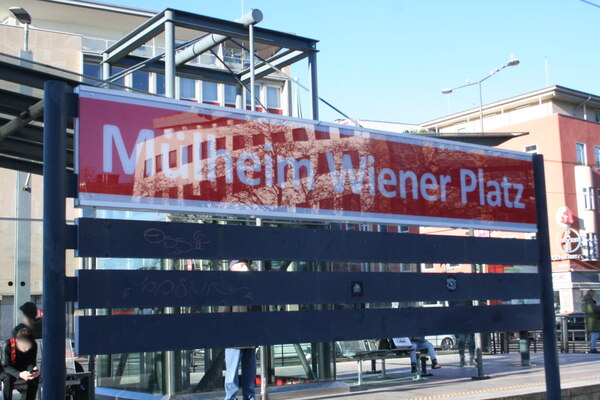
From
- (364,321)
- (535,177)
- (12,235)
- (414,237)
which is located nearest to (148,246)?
(364,321)

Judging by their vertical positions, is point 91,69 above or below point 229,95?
above

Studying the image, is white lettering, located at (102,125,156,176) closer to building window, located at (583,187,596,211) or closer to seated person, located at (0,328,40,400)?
seated person, located at (0,328,40,400)

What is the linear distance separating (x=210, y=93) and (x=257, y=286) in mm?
43567

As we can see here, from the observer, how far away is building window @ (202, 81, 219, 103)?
48.1m

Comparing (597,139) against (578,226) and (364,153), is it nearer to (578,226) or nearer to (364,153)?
(578,226)

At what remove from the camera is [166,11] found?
9633 mm

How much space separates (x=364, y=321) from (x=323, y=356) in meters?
4.67

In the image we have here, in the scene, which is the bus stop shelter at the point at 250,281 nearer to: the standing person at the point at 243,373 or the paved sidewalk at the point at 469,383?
the standing person at the point at 243,373

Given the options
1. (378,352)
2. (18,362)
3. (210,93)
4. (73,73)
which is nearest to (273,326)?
(73,73)

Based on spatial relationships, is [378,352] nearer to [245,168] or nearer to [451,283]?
[451,283]

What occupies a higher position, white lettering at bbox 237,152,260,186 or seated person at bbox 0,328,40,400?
white lettering at bbox 237,152,260,186

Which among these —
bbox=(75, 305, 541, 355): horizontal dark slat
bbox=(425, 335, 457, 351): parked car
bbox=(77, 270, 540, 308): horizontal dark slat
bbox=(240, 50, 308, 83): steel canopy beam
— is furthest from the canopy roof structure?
bbox=(425, 335, 457, 351): parked car

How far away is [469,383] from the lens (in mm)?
11664

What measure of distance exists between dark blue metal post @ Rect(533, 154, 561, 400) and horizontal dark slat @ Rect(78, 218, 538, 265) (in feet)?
1.74
